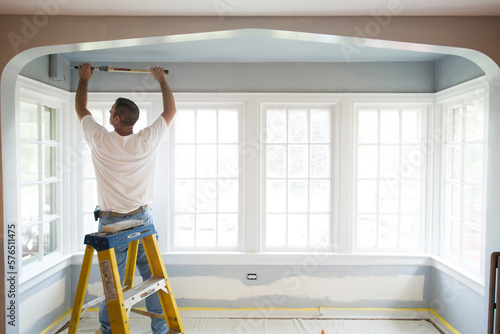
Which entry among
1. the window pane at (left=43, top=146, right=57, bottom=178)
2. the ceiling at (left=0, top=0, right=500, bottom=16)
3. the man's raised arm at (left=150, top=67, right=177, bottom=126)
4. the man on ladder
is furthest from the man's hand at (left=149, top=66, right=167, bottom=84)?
the window pane at (left=43, top=146, right=57, bottom=178)

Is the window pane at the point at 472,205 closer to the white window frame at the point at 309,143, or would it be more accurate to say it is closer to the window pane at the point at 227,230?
the white window frame at the point at 309,143

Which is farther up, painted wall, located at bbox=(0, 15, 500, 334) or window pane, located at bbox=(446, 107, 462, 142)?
painted wall, located at bbox=(0, 15, 500, 334)

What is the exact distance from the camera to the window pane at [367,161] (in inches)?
123

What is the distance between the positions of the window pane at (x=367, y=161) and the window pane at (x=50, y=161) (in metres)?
2.94

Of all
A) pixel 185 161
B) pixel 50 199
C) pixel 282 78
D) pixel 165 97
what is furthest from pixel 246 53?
pixel 50 199

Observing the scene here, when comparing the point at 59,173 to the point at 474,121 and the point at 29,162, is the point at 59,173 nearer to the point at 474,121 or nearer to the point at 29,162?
the point at 29,162

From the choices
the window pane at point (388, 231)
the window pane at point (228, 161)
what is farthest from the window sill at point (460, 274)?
the window pane at point (228, 161)

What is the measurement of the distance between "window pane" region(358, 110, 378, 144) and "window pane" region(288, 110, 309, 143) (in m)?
0.55

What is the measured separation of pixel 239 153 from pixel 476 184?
6.76ft

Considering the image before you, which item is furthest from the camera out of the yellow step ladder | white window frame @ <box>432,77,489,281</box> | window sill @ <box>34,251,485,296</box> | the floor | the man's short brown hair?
window sill @ <box>34,251,485,296</box>

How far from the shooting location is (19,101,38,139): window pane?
252cm

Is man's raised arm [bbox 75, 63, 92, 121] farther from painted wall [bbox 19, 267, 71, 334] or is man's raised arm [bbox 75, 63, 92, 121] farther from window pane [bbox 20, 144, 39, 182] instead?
painted wall [bbox 19, 267, 71, 334]

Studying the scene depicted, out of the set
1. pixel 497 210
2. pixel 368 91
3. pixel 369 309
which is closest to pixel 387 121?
pixel 368 91

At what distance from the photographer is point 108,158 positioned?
1953 mm
